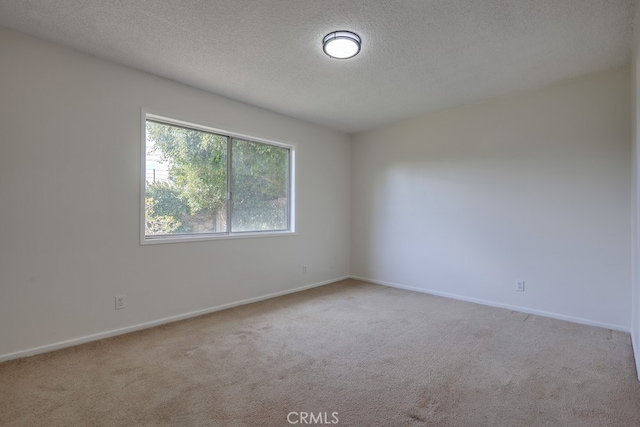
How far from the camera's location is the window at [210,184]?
10.9 feet

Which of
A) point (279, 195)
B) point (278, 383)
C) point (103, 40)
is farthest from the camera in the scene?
point (279, 195)

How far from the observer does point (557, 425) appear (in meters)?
1.75

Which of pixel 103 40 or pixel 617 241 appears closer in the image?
pixel 103 40

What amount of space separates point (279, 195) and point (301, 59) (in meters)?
2.08

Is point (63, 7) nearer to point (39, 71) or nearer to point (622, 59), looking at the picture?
point (39, 71)

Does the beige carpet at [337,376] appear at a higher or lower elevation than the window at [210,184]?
lower

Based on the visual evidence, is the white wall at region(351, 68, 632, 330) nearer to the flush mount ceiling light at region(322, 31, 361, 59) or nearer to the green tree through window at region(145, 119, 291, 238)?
the green tree through window at region(145, 119, 291, 238)

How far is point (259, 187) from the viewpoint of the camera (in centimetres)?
432

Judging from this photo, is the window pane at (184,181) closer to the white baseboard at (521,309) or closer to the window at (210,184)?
the window at (210,184)

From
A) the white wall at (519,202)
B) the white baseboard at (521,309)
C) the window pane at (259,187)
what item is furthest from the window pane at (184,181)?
the white baseboard at (521,309)

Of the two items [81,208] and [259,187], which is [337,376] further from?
[259,187]

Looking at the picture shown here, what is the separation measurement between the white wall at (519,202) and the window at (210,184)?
5.62 ft

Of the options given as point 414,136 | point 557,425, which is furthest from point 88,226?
point 414,136
